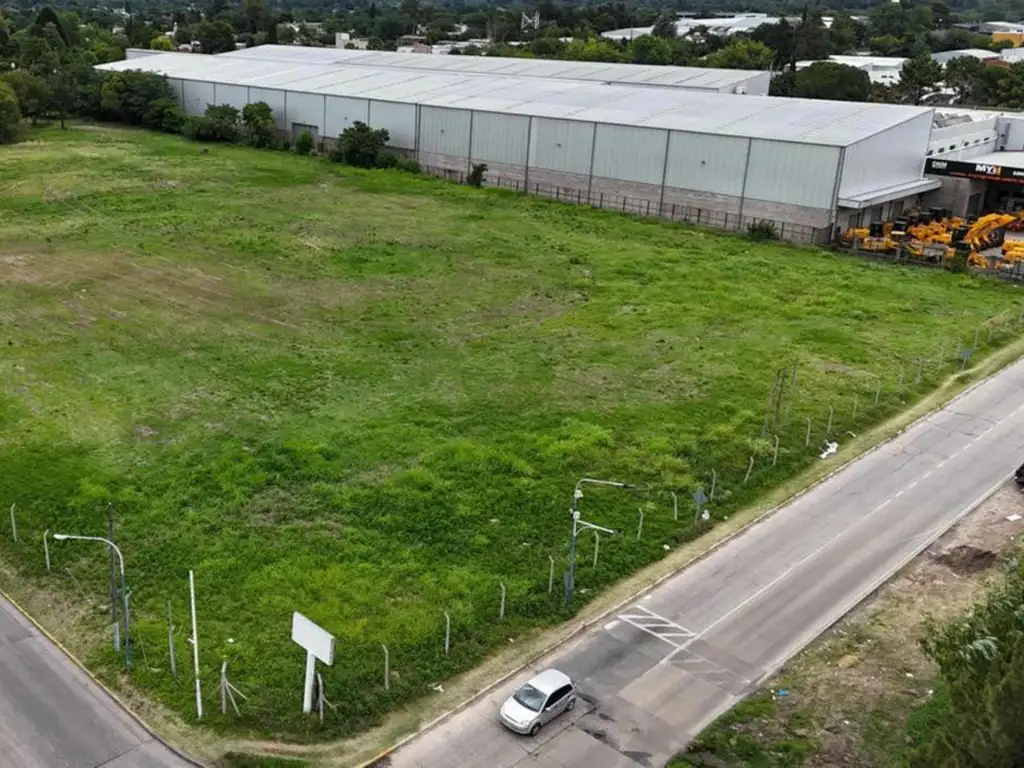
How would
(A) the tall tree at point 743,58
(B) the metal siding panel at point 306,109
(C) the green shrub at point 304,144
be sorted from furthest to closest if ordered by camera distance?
(A) the tall tree at point 743,58
(B) the metal siding panel at point 306,109
(C) the green shrub at point 304,144

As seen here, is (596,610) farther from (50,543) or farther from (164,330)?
(164,330)

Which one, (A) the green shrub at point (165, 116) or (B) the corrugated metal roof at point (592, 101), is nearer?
(B) the corrugated metal roof at point (592, 101)

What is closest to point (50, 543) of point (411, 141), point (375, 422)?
point (375, 422)

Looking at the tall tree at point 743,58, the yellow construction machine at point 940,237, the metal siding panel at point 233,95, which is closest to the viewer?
the yellow construction machine at point 940,237

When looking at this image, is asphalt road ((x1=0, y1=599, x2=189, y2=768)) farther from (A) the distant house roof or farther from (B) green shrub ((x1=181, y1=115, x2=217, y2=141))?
(A) the distant house roof

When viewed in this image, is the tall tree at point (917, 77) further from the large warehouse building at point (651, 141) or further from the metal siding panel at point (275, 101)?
the metal siding panel at point (275, 101)

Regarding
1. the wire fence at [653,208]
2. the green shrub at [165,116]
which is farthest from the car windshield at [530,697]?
the green shrub at [165,116]

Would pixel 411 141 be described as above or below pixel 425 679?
above
